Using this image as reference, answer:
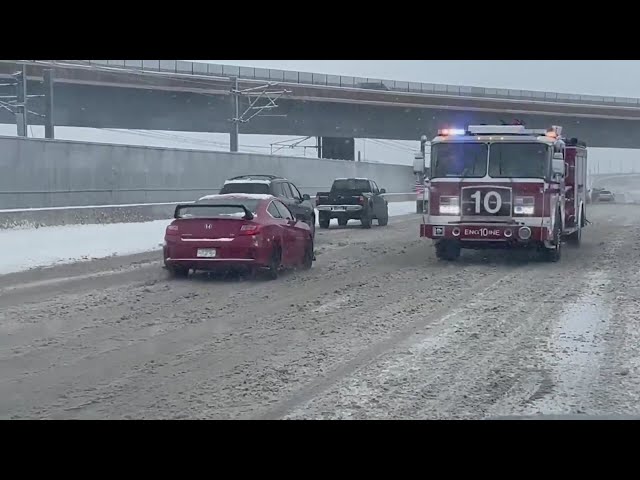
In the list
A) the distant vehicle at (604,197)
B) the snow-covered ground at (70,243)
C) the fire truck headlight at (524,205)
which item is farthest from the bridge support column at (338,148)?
the fire truck headlight at (524,205)

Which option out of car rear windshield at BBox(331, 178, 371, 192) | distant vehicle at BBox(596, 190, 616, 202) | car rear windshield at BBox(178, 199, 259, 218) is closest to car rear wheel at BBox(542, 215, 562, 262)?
car rear windshield at BBox(178, 199, 259, 218)

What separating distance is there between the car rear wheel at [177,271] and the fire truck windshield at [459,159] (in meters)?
5.82

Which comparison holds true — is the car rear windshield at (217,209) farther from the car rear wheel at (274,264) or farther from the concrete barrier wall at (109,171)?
the concrete barrier wall at (109,171)

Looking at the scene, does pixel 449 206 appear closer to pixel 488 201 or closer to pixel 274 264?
pixel 488 201

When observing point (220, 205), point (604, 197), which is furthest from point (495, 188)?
point (604, 197)

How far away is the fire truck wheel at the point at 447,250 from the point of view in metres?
20.3

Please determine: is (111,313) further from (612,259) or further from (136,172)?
(136,172)

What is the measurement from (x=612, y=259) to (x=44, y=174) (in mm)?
17454
